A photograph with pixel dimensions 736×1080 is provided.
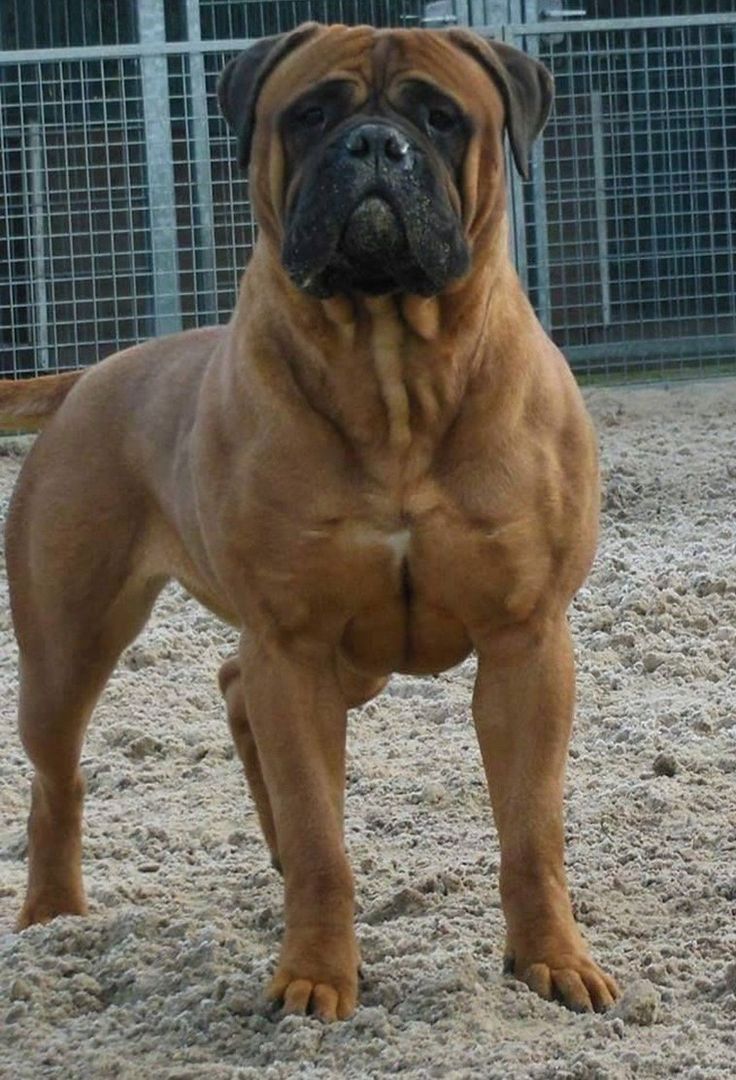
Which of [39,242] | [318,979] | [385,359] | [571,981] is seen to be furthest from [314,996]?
[39,242]

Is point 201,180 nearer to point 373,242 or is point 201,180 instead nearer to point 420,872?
point 420,872

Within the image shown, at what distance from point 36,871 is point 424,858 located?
0.92 meters

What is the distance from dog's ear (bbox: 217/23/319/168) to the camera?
3.99 meters

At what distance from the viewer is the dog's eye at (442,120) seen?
3795 mm

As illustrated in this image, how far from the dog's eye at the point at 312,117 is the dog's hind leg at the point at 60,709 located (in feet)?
4.15

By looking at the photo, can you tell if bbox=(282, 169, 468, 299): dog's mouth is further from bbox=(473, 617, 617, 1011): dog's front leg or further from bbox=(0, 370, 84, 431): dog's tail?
bbox=(0, 370, 84, 431): dog's tail

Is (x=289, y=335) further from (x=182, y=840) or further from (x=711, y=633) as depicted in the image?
(x=711, y=633)

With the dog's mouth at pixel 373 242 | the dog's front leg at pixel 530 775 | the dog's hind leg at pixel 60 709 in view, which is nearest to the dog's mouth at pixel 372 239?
the dog's mouth at pixel 373 242

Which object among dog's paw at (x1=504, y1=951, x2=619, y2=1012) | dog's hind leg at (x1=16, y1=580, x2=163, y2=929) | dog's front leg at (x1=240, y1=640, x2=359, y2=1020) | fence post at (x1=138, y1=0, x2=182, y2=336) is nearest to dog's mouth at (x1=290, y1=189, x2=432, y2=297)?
dog's front leg at (x1=240, y1=640, x2=359, y2=1020)

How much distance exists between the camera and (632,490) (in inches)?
330

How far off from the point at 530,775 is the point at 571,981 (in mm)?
395

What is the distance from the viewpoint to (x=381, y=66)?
12.4ft

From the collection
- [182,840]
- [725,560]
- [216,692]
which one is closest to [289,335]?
[182,840]

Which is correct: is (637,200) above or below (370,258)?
above
